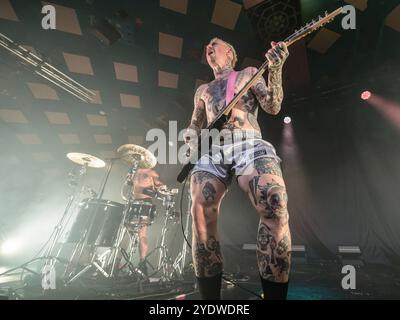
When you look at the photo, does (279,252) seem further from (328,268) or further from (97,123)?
(97,123)

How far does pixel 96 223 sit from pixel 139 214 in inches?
35.4

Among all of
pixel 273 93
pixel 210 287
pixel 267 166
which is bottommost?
pixel 210 287

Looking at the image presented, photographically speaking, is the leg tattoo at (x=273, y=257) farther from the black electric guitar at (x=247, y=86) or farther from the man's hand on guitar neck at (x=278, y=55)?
the man's hand on guitar neck at (x=278, y=55)

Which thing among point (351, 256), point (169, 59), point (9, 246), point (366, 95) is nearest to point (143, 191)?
point (169, 59)

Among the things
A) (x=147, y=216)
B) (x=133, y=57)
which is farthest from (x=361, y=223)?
(x=133, y=57)

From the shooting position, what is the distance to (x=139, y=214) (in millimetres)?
4465

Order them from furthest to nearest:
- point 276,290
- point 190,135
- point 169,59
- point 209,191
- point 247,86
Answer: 1. point 169,59
2. point 190,135
3. point 247,86
4. point 209,191
5. point 276,290

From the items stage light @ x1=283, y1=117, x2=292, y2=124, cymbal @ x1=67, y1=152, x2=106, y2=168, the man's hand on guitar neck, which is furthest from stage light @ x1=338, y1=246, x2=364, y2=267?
cymbal @ x1=67, y1=152, x2=106, y2=168

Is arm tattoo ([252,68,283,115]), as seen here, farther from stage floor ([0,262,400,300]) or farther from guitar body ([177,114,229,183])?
stage floor ([0,262,400,300])

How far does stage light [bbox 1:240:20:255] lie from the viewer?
8062 millimetres

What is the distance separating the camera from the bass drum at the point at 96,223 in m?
4.29

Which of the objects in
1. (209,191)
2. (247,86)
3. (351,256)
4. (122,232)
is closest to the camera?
(209,191)

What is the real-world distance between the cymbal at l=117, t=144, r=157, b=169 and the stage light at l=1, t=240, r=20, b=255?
289 inches

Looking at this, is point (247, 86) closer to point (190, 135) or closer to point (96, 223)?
point (190, 135)
